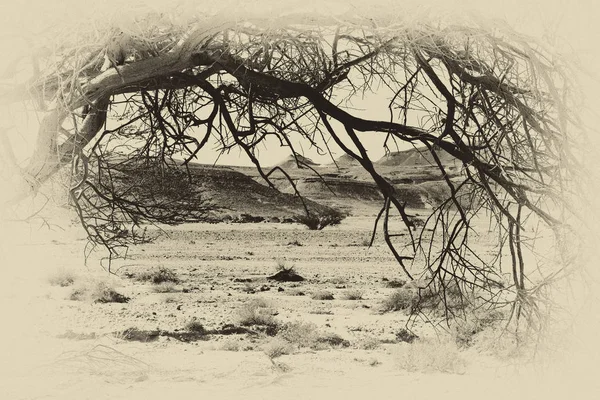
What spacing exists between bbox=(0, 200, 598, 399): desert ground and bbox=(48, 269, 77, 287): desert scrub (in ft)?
0.11

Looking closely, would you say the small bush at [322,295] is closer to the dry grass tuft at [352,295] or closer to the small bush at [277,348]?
the dry grass tuft at [352,295]

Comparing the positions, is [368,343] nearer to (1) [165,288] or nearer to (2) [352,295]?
(2) [352,295]

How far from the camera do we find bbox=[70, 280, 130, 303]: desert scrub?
1741cm

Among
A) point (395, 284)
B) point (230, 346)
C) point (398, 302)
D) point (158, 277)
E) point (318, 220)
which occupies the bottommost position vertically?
point (395, 284)

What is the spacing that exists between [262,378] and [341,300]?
27.3 feet

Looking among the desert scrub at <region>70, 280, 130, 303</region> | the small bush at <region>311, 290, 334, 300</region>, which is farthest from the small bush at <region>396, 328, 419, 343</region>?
the desert scrub at <region>70, 280, 130, 303</region>

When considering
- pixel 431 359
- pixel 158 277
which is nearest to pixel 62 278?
pixel 158 277

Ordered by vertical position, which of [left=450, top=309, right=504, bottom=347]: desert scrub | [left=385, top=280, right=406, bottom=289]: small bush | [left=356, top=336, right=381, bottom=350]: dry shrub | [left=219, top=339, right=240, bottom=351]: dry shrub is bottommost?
[left=385, top=280, right=406, bottom=289]: small bush

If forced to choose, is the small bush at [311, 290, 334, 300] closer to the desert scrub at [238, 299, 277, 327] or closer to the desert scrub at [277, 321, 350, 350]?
the desert scrub at [238, 299, 277, 327]

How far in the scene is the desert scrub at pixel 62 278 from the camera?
2084 centimetres

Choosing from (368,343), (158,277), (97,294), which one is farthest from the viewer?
(158,277)

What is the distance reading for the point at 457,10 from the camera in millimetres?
6977

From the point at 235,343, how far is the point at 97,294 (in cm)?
618

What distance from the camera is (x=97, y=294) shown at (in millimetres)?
17438
